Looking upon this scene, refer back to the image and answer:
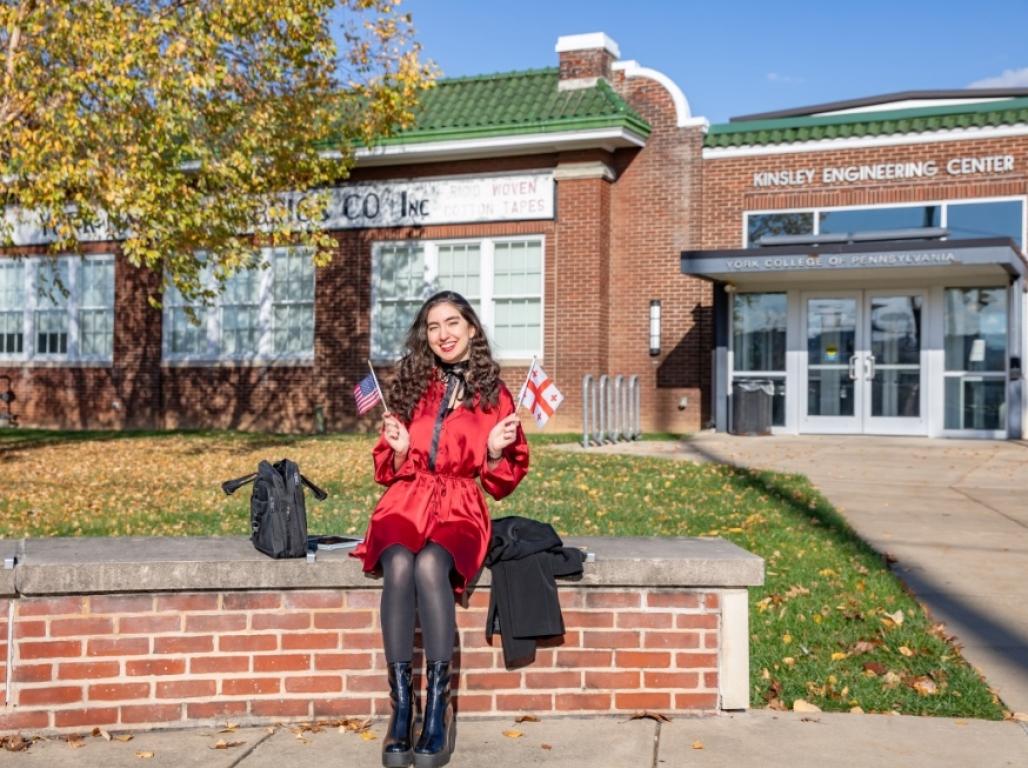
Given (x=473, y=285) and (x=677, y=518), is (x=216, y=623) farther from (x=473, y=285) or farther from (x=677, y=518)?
(x=473, y=285)

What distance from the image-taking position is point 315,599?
14.6ft

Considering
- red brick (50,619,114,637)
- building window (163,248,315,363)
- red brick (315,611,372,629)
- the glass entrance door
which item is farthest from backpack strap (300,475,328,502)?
building window (163,248,315,363)

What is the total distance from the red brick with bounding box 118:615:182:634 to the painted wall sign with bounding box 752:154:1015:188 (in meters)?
15.6

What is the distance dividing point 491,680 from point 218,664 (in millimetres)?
1062

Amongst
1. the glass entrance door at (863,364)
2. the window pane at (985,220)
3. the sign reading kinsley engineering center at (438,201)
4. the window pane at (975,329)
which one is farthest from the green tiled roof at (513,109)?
the window pane at (975,329)

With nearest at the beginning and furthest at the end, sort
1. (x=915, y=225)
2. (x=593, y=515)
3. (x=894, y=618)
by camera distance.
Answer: (x=894, y=618), (x=593, y=515), (x=915, y=225)

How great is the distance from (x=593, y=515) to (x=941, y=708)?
4.50 metres

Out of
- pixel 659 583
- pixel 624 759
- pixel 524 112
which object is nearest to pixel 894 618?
pixel 659 583

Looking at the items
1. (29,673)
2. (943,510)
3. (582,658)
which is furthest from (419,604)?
(943,510)

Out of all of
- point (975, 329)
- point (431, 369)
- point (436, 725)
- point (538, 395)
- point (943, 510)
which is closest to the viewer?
point (436, 725)

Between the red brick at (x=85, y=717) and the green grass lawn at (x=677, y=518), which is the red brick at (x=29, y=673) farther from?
the green grass lawn at (x=677, y=518)

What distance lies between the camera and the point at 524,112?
19.5m

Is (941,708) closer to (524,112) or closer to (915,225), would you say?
(915,225)

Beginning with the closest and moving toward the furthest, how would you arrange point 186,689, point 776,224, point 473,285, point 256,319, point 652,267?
point 186,689 < point 776,224 < point 652,267 < point 473,285 < point 256,319
